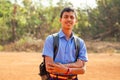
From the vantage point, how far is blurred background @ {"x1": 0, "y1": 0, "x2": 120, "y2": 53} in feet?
66.9

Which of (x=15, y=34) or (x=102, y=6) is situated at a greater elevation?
(x=102, y=6)

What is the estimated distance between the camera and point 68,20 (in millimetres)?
2811

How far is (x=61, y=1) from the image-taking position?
23.5 meters

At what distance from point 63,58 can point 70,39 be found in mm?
169

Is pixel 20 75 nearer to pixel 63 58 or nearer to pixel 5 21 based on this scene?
pixel 63 58

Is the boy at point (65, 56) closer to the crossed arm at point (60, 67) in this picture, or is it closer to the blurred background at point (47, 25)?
the crossed arm at point (60, 67)

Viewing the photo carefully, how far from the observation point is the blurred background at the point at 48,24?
20.4 metres

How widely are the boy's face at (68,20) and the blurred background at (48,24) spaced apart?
15607 mm

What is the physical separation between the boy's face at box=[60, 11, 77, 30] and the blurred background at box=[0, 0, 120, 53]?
15607mm

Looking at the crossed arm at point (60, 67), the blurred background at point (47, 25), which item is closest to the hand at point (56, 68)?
the crossed arm at point (60, 67)

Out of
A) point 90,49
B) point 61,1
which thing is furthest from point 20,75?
point 61,1

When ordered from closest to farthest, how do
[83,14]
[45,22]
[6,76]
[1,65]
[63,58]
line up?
[63,58], [6,76], [1,65], [45,22], [83,14]

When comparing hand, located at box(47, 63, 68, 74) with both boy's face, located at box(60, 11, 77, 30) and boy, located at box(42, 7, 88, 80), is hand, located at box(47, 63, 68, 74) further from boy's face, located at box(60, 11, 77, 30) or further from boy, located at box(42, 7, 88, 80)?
boy's face, located at box(60, 11, 77, 30)

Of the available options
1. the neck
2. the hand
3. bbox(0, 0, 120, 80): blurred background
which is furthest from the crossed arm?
bbox(0, 0, 120, 80): blurred background
